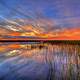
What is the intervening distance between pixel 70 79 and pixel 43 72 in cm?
144

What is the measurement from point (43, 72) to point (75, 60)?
2.38 metres

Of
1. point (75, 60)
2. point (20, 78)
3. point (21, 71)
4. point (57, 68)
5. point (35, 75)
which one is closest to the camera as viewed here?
point (20, 78)

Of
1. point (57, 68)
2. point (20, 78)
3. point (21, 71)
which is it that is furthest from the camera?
point (57, 68)

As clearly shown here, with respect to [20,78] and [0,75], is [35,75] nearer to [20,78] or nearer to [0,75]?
[20,78]

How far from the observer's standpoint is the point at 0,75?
6953mm

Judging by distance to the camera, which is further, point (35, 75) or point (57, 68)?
point (57, 68)

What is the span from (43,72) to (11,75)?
1.48 m

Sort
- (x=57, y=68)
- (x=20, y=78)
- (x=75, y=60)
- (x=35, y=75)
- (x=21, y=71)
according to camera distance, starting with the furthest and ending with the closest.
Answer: (x=75, y=60) < (x=57, y=68) < (x=21, y=71) < (x=35, y=75) < (x=20, y=78)

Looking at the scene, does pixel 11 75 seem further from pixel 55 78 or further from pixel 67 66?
pixel 67 66

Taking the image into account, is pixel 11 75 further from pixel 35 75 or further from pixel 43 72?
pixel 43 72

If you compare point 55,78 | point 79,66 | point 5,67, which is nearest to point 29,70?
point 5,67

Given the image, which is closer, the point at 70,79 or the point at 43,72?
the point at 70,79

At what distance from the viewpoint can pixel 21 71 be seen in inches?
307

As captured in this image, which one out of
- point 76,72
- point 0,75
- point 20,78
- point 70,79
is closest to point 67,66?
point 76,72
